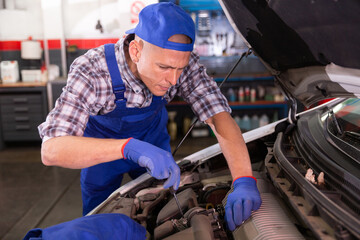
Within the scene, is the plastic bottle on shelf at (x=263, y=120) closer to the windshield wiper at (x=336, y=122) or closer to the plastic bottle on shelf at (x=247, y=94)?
the plastic bottle on shelf at (x=247, y=94)

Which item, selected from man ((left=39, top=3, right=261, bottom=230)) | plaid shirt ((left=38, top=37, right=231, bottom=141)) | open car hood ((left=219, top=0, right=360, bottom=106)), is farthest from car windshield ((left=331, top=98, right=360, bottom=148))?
plaid shirt ((left=38, top=37, right=231, bottom=141))

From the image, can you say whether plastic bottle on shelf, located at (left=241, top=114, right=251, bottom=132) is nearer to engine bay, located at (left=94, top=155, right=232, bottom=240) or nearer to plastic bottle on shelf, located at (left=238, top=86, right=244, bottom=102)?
plastic bottle on shelf, located at (left=238, top=86, right=244, bottom=102)

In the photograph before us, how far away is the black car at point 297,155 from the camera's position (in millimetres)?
802

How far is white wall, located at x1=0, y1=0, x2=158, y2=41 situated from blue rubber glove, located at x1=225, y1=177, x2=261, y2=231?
4.25 metres

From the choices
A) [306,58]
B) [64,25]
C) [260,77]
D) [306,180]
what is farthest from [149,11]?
[64,25]

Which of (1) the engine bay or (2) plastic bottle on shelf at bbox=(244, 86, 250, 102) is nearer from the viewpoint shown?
(1) the engine bay

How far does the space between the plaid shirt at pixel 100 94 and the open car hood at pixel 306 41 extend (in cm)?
32

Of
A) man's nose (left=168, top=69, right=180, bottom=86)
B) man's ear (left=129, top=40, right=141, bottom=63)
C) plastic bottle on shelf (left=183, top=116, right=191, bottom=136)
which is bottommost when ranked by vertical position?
plastic bottle on shelf (left=183, top=116, right=191, bottom=136)

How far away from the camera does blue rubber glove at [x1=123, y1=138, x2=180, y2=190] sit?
1.15 meters

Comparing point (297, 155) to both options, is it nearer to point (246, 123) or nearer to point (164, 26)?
point (164, 26)

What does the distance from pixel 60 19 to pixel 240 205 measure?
185 inches

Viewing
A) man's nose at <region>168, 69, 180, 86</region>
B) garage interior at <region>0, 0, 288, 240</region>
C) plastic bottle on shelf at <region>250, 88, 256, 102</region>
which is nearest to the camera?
man's nose at <region>168, 69, 180, 86</region>

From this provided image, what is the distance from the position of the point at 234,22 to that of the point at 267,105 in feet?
11.8

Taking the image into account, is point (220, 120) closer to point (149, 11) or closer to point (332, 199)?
point (149, 11)
